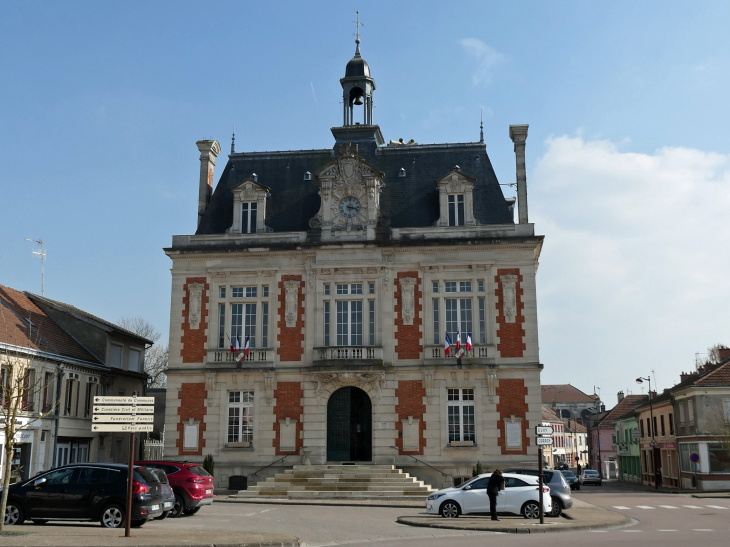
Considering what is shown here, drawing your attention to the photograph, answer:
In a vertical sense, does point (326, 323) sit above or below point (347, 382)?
above

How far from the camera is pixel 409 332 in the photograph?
33938mm

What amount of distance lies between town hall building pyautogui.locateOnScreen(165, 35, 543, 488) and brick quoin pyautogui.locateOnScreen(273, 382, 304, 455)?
57 mm

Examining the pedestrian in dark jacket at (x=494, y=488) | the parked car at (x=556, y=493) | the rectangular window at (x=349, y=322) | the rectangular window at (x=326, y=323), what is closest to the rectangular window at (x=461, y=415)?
the rectangular window at (x=349, y=322)

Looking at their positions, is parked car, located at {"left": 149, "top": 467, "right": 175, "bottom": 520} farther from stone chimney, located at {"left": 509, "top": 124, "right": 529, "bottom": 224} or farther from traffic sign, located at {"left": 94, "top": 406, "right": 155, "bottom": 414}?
stone chimney, located at {"left": 509, "top": 124, "right": 529, "bottom": 224}

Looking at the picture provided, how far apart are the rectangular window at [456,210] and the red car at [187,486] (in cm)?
1712

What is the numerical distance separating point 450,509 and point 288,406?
13.1 metres

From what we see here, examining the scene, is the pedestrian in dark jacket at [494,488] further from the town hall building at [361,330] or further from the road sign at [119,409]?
the town hall building at [361,330]

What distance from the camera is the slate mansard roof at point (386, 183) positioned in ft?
118

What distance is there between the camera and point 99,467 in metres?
19.1

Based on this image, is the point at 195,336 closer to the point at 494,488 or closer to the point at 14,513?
the point at 14,513

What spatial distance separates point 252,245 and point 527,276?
12.5 m

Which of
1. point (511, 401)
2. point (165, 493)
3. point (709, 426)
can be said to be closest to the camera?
point (165, 493)

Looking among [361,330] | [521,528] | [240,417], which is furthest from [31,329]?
[521,528]

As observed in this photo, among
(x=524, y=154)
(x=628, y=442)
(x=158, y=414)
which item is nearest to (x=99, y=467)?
(x=524, y=154)
